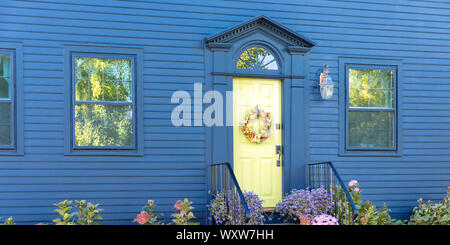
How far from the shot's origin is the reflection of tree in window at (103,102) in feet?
19.2

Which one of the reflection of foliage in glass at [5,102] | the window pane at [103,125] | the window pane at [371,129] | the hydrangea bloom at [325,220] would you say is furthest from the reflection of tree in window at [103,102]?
the window pane at [371,129]

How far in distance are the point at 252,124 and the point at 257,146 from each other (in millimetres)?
327

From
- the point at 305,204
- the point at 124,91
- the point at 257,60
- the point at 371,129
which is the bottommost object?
the point at 305,204

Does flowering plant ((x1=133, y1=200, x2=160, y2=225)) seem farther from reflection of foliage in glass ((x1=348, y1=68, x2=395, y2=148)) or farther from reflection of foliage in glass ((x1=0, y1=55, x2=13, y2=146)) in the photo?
reflection of foliage in glass ((x1=348, y1=68, x2=395, y2=148))

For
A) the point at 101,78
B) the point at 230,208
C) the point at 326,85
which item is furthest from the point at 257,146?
the point at 101,78

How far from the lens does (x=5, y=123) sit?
5711 mm

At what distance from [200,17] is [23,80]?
8.32 ft

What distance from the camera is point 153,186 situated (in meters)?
5.99

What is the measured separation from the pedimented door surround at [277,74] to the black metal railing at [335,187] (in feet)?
0.59

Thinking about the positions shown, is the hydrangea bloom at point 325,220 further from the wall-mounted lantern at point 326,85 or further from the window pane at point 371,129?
the wall-mounted lantern at point 326,85

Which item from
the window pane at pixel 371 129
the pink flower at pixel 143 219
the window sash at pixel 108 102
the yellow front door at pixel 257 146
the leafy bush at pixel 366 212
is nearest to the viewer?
the pink flower at pixel 143 219

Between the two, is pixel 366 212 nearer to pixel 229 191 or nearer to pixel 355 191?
pixel 355 191

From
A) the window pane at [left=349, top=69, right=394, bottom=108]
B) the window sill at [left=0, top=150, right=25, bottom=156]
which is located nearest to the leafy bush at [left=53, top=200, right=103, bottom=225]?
the window sill at [left=0, top=150, right=25, bottom=156]

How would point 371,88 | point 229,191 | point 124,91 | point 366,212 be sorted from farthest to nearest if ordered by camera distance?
point 371,88 → point 124,91 → point 366,212 → point 229,191
